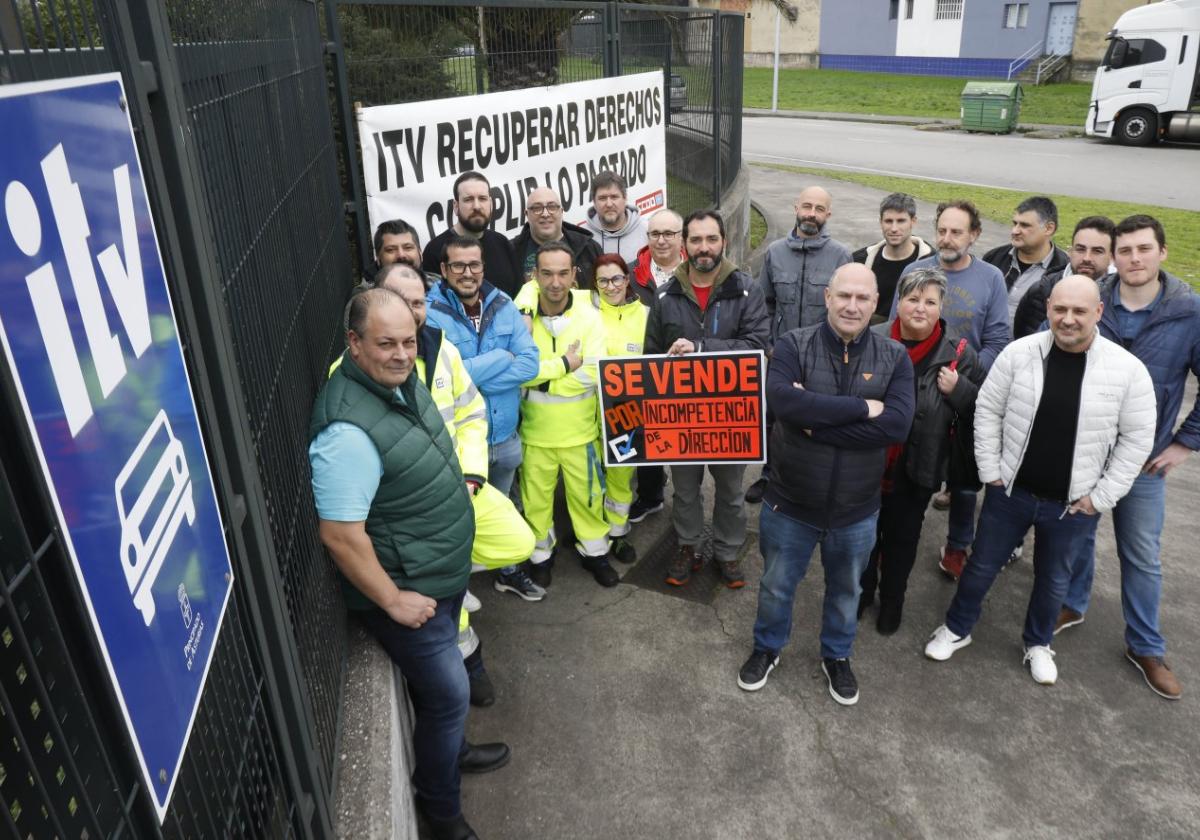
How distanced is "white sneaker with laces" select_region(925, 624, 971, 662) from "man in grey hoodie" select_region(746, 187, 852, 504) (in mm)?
1542

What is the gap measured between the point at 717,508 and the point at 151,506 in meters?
4.03

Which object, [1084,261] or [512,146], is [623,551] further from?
[1084,261]

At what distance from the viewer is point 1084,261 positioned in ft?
15.4

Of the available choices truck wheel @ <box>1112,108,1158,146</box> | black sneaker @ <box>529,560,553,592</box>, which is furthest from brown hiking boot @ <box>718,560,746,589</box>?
truck wheel @ <box>1112,108,1158,146</box>

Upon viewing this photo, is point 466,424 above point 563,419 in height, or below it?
above

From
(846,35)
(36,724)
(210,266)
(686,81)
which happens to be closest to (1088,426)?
(210,266)

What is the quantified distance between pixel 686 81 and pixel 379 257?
731 cm

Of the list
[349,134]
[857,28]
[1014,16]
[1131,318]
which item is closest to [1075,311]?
[1131,318]

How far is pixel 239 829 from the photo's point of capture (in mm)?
1865

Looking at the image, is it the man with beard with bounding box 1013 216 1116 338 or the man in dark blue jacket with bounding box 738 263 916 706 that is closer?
the man in dark blue jacket with bounding box 738 263 916 706

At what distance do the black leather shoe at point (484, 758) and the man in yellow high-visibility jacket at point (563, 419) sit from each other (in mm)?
1398

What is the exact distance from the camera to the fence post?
191 inches

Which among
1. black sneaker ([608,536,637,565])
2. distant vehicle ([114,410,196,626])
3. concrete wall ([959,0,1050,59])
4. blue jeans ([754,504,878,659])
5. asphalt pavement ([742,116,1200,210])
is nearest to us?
distant vehicle ([114,410,196,626])

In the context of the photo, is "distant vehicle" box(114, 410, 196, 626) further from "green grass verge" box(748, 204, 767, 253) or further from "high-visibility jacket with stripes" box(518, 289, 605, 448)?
"green grass verge" box(748, 204, 767, 253)
